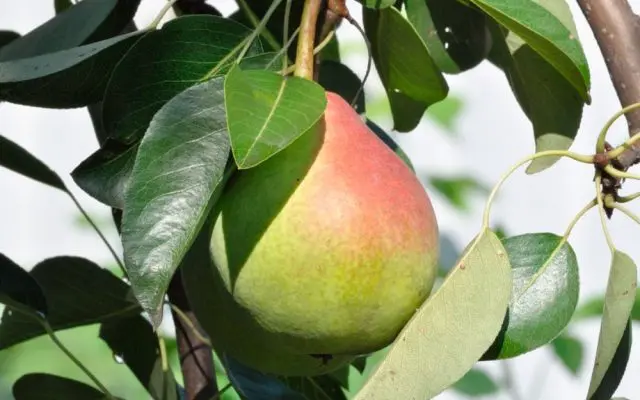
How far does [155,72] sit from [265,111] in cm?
16

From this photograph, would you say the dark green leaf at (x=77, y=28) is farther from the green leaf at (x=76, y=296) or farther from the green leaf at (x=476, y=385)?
the green leaf at (x=476, y=385)

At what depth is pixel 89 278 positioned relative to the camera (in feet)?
3.85

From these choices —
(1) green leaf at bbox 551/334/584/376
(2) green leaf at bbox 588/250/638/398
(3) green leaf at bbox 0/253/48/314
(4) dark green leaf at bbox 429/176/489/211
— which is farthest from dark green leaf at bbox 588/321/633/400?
(4) dark green leaf at bbox 429/176/489/211

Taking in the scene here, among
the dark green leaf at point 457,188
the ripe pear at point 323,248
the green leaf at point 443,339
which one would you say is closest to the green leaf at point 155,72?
the ripe pear at point 323,248

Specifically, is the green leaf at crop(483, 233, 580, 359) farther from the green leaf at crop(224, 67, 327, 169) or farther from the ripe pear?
the green leaf at crop(224, 67, 327, 169)

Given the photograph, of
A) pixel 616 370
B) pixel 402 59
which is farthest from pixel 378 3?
pixel 616 370

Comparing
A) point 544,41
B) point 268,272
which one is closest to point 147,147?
point 268,272

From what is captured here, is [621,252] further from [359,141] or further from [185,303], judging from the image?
[185,303]

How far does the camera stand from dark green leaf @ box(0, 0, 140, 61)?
1.02 m

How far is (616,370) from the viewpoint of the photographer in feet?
2.85

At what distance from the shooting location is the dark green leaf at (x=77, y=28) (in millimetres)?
1020

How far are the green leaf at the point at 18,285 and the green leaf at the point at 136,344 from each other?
0.33 feet

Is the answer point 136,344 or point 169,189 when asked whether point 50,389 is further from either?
point 169,189

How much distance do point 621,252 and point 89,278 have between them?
0.51m
